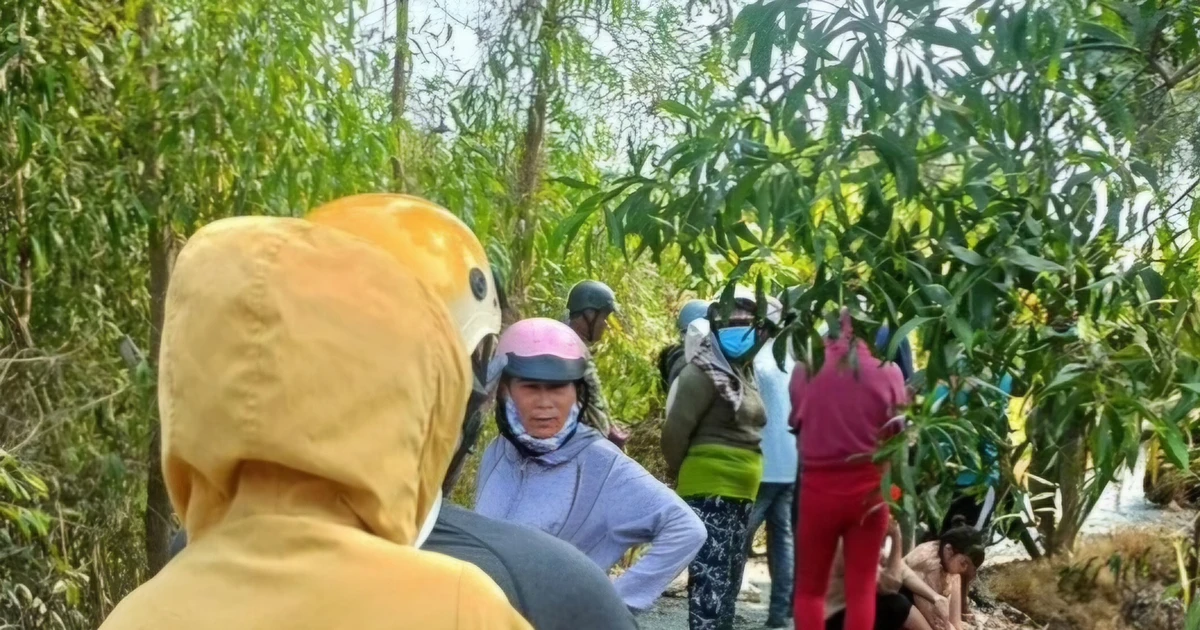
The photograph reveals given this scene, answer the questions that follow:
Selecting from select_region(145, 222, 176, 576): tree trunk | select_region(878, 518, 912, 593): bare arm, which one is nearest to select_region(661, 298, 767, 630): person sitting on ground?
select_region(878, 518, 912, 593): bare arm

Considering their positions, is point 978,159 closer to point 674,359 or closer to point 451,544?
point 451,544

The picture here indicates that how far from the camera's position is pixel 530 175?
4637 millimetres

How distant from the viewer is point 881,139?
7.36 ft

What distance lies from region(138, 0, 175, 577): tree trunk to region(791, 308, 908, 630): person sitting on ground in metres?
2.11

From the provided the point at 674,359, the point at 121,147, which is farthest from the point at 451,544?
the point at 674,359

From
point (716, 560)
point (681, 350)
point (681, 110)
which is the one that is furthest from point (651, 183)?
point (681, 350)

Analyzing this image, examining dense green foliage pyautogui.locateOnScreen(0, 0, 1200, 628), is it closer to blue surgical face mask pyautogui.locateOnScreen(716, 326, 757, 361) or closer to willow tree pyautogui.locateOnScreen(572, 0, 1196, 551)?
willow tree pyautogui.locateOnScreen(572, 0, 1196, 551)

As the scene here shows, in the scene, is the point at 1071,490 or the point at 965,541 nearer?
the point at 965,541

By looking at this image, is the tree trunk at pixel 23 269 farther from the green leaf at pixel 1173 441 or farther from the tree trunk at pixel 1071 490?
the green leaf at pixel 1173 441

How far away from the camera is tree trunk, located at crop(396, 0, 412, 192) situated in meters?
4.16

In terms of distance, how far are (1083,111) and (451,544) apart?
1541 millimetres

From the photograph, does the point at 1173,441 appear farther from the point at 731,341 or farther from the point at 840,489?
the point at 731,341

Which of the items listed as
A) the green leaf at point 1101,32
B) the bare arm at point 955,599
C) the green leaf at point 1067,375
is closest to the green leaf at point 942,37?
the green leaf at point 1101,32

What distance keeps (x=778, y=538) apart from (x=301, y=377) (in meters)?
5.10
